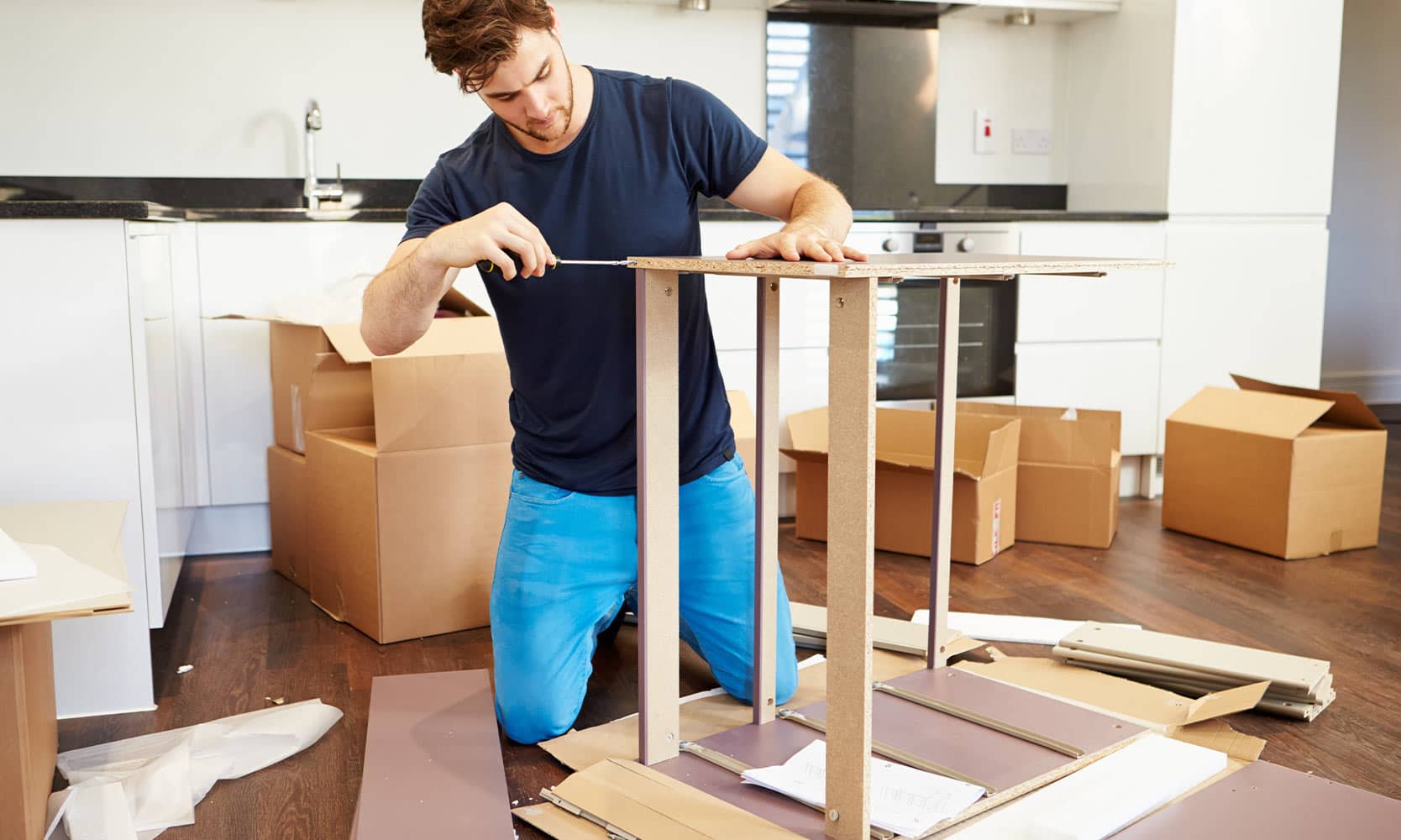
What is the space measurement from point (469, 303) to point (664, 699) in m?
1.26

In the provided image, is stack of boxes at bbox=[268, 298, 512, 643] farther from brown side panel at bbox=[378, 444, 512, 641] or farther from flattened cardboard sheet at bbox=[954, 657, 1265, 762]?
flattened cardboard sheet at bbox=[954, 657, 1265, 762]

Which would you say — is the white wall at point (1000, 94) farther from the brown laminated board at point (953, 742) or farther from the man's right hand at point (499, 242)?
the man's right hand at point (499, 242)

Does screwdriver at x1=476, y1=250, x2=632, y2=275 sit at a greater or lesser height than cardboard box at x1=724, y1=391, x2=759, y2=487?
greater

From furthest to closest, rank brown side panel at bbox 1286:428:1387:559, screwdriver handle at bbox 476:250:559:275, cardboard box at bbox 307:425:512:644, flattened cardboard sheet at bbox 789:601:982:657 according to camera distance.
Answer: brown side panel at bbox 1286:428:1387:559, cardboard box at bbox 307:425:512:644, flattened cardboard sheet at bbox 789:601:982:657, screwdriver handle at bbox 476:250:559:275

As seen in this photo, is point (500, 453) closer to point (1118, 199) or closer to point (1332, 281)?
point (1118, 199)

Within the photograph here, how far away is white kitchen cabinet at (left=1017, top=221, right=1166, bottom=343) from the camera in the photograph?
339 centimetres

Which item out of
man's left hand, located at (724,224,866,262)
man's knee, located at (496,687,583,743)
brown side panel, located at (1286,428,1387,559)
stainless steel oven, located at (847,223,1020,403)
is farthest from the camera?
stainless steel oven, located at (847,223,1020,403)

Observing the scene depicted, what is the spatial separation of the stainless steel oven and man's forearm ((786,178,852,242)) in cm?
160

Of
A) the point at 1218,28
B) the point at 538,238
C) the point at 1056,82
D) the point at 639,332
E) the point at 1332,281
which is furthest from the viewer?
the point at 1332,281

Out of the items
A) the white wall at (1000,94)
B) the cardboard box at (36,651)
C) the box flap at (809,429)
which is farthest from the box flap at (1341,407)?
the cardboard box at (36,651)

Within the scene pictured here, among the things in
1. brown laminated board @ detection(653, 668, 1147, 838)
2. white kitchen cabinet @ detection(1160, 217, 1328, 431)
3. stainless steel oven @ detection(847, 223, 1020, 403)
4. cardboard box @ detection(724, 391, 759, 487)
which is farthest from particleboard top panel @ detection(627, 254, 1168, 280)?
white kitchen cabinet @ detection(1160, 217, 1328, 431)

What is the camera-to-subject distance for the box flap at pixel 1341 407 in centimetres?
286

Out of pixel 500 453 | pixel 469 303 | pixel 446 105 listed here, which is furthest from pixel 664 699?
pixel 446 105

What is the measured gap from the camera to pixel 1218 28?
3.46 m
